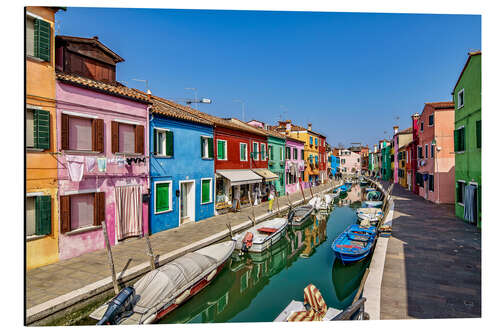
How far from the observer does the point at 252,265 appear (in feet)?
35.8

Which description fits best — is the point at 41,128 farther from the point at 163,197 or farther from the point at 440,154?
the point at 440,154

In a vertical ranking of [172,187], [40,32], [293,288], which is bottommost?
[293,288]

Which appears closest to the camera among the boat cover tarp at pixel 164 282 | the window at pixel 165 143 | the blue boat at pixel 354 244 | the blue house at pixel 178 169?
the boat cover tarp at pixel 164 282

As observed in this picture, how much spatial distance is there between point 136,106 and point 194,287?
7.79m

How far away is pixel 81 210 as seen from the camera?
9.21 metres

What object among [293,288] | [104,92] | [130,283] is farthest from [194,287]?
[104,92]

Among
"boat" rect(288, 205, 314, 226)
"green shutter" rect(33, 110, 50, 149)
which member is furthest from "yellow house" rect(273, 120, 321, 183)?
"green shutter" rect(33, 110, 50, 149)

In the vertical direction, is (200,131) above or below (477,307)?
→ above

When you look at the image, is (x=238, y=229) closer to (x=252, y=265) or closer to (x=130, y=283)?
(x=252, y=265)

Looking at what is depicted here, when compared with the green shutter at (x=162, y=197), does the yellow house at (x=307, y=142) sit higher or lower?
higher

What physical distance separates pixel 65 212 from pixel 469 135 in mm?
17107

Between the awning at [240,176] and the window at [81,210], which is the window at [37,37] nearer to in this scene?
the window at [81,210]

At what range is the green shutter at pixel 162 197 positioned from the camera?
1224cm

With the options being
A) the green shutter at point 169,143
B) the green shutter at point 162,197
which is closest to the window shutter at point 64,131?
the green shutter at point 162,197
